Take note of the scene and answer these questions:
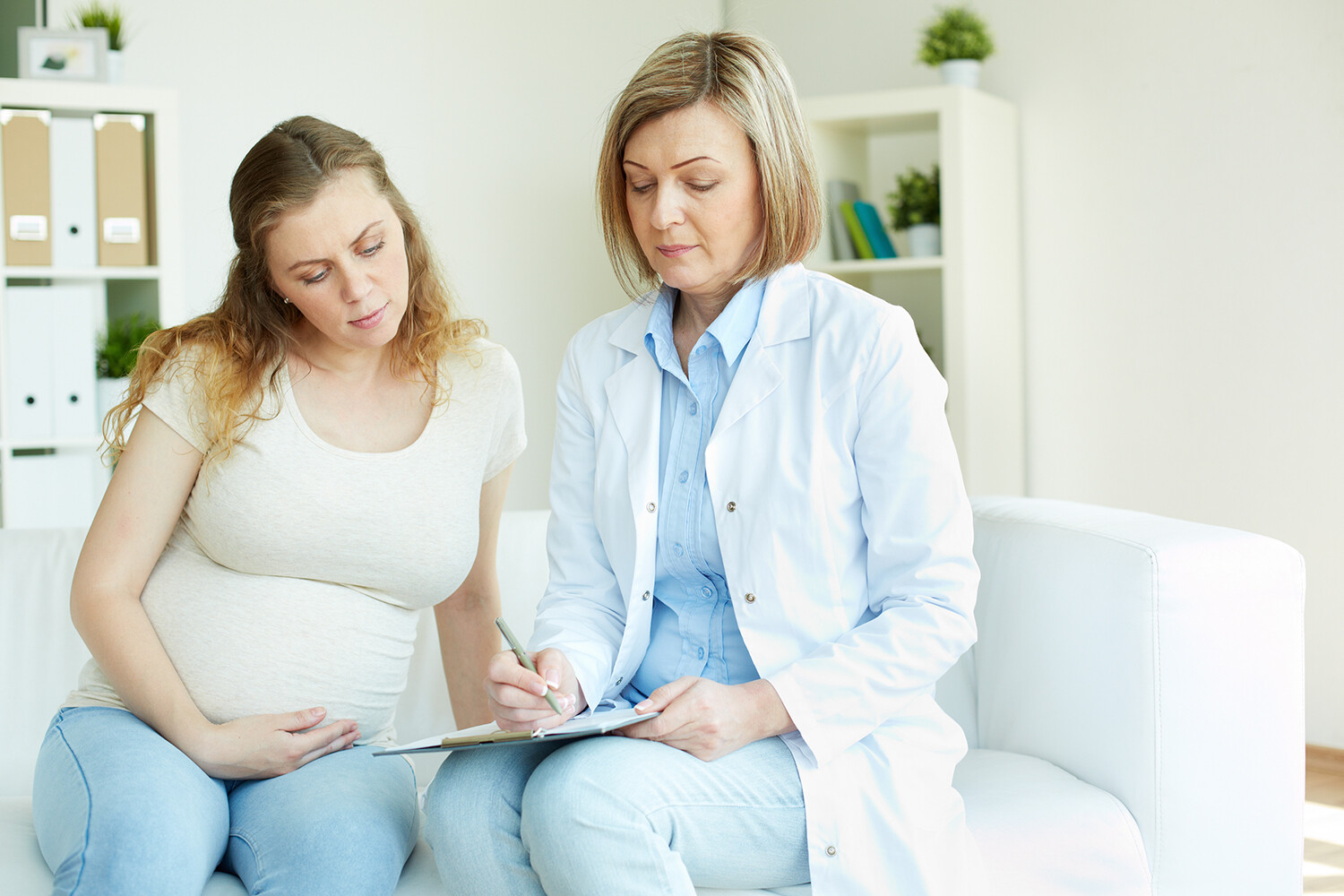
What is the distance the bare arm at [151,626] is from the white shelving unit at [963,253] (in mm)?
1958

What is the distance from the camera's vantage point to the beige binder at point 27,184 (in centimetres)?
250

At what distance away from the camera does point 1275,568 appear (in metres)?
1.50

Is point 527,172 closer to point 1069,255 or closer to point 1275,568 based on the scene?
point 1069,255

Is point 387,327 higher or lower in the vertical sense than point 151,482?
higher

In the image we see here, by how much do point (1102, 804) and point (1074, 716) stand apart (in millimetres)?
135

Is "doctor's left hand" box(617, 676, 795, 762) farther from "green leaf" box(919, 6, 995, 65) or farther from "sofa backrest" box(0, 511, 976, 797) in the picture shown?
"green leaf" box(919, 6, 995, 65)

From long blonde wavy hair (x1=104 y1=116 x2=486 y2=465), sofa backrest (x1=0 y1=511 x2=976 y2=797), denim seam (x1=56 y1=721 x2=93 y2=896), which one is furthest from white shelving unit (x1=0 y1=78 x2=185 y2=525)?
denim seam (x1=56 y1=721 x2=93 y2=896)

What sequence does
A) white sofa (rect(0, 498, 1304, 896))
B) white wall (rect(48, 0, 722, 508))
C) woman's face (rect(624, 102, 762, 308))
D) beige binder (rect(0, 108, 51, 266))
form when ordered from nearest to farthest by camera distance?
woman's face (rect(624, 102, 762, 308))
white sofa (rect(0, 498, 1304, 896))
beige binder (rect(0, 108, 51, 266))
white wall (rect(48, 0, 722, 508))

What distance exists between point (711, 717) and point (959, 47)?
8.66ft

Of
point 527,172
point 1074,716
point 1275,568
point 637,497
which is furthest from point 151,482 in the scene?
point 527,172

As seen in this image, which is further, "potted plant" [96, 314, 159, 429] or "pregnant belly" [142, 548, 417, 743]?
"potted plant" [96, 314, 159, 429]

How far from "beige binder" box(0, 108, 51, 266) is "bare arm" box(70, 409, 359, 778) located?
4.44ft

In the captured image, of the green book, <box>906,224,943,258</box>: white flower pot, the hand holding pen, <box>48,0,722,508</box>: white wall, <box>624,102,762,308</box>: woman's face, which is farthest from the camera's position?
the green book

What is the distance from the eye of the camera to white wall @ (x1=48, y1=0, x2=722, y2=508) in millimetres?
3051
